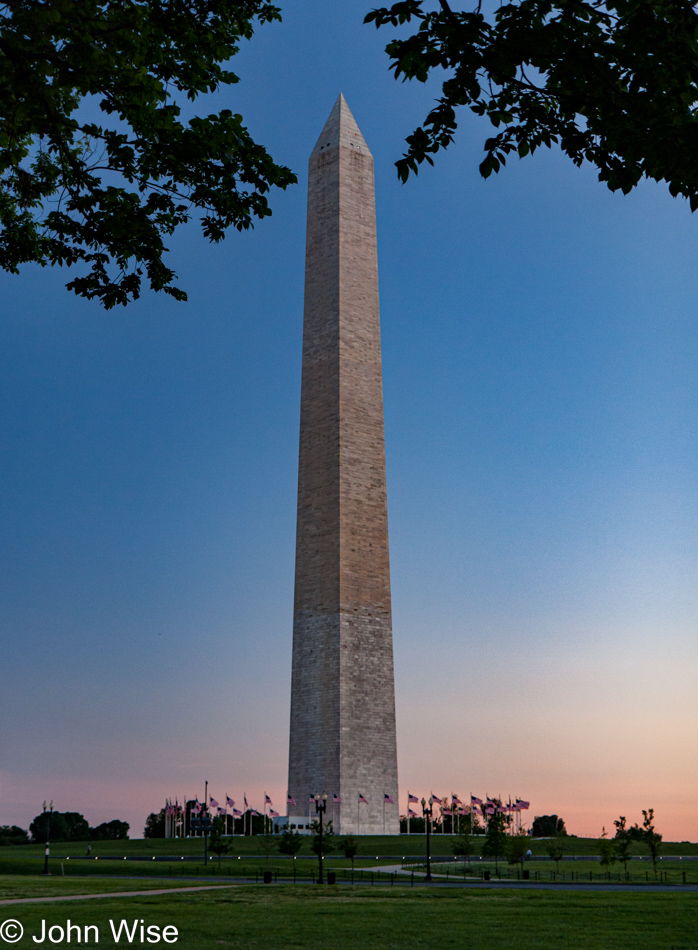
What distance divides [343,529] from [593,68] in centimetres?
4970

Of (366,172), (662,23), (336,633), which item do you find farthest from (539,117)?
(366,172)

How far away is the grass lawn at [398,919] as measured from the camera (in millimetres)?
21031

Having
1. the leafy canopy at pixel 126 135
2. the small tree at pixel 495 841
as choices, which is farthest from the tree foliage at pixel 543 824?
the leafy canopy at pixel 126 135

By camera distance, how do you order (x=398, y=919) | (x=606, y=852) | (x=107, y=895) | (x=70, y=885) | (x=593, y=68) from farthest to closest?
(x=606, y=852) < (x=70, y=885) < (x=107, y=895) < (x=398, y=919) < (x=593, y=68)

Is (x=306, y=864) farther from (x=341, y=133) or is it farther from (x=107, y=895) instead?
(x=341, y=133)

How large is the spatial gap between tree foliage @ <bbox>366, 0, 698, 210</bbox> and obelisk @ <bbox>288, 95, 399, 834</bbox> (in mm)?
48608

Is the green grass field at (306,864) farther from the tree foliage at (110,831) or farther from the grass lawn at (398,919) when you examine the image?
the tree foliage at (110,831)

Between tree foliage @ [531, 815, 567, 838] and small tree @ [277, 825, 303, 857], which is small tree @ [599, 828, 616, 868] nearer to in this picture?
small tree @ [277, 825, 303, 857]

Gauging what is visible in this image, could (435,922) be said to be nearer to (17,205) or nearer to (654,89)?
(17,205)

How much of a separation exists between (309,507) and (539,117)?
166ft

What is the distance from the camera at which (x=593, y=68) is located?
10797mm

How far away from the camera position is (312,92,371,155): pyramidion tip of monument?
67.2 meters

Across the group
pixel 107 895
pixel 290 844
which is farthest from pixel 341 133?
pixel 107 895

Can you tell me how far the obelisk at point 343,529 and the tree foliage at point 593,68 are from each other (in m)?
48.6
